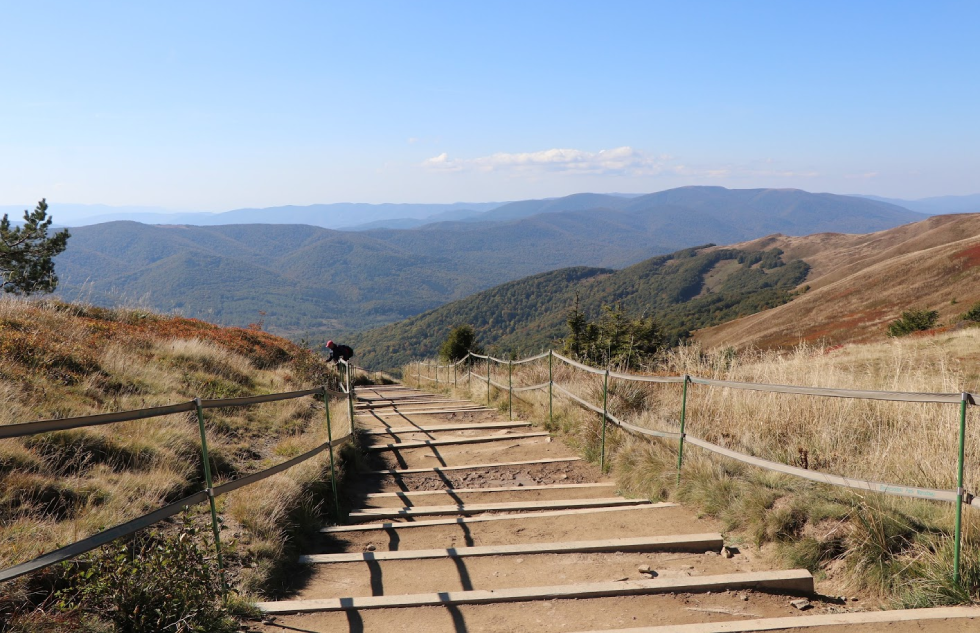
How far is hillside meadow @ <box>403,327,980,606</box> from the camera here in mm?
3266

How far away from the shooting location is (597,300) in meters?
171

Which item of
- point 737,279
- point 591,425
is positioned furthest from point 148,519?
point 737,279

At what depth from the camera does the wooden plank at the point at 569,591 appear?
324 cm

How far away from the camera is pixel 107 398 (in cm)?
667

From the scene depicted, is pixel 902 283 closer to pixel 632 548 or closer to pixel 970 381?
pixel 970 381

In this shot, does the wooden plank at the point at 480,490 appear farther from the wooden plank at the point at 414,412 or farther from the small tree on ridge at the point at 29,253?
the small tree on ridge at the point at 29,253

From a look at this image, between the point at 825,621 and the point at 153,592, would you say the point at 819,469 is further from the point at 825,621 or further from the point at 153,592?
the point at 153,592

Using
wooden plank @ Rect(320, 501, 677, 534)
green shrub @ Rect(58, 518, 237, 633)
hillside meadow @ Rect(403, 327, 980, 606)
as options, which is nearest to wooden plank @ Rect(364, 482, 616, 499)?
hillside meadow @ Rect(403, 327, 980, 606)

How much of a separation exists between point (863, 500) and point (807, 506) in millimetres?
373

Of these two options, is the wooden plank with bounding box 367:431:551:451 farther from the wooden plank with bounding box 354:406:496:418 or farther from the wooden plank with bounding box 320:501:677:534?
the wooden plank with bounding box 320:501:677:534

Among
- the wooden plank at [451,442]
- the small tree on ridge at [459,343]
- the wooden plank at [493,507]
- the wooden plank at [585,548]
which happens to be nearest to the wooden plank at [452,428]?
the wooden plank at [451,442]

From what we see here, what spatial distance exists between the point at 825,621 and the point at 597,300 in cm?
17168

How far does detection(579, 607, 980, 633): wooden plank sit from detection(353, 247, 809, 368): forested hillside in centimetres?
11134

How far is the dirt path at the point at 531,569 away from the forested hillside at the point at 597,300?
109081 millimetres
